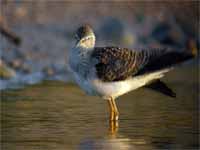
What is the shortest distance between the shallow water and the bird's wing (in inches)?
25.3

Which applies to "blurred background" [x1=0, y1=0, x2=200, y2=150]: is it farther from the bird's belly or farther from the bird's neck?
the bird's belly

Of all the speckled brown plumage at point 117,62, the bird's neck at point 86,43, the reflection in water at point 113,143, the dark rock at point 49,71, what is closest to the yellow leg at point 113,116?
the speckled brown plumage at point 117,62

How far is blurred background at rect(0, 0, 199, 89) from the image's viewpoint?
63.5 feet

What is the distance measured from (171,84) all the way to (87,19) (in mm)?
8701

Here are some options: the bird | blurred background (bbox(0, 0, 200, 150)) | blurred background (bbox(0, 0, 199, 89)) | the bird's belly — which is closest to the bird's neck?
the bird

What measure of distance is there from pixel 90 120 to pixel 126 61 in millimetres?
957

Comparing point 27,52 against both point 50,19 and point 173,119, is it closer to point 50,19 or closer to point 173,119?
point 50,19

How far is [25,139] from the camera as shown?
8.84 meters

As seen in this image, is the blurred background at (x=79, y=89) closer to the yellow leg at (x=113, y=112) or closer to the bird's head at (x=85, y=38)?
the yellow leg at (x=113, y=112)

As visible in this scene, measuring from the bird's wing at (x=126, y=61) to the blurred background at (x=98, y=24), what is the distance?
7.38m

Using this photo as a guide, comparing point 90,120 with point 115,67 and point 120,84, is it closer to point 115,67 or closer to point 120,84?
point 120,84

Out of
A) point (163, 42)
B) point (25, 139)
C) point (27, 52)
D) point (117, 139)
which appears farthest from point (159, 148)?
point (163, 42)

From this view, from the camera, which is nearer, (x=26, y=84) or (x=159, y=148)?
(x=159, y=148)

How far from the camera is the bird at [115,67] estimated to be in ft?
33.5
